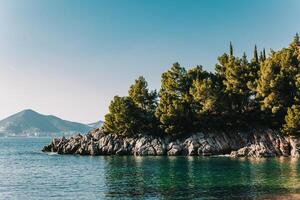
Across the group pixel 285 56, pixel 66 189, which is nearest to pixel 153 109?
pixel 285 56

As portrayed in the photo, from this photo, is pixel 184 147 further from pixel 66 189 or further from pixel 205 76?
pixel 66 189

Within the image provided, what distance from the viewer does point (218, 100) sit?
323 feet

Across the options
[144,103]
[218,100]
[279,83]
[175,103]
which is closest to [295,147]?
[279,83]

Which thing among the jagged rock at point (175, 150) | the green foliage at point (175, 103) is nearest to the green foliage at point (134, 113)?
the green foliage at point (175, 103)

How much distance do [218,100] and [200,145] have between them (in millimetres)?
12411

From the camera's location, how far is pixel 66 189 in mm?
47562

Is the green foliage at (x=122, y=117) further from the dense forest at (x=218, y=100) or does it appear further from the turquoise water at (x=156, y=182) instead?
the turquoise water at (x=156, y=182)

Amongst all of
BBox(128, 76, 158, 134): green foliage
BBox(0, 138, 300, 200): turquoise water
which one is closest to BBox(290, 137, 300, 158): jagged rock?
BBox(0, 138, 300, 200): turquoise water

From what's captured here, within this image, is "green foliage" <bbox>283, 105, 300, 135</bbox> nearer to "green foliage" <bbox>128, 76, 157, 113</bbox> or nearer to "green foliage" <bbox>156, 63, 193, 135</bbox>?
"green foliage" <bbox>156, 63, 193, 135</bbox>

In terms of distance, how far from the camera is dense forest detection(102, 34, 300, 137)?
92.4m

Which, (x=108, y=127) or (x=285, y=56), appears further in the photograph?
(x=108, y=127)

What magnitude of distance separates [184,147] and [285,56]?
33773mm

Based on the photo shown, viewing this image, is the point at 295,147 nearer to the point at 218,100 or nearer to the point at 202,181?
the point at 218,100

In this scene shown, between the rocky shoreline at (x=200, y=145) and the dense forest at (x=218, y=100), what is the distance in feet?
7.87
